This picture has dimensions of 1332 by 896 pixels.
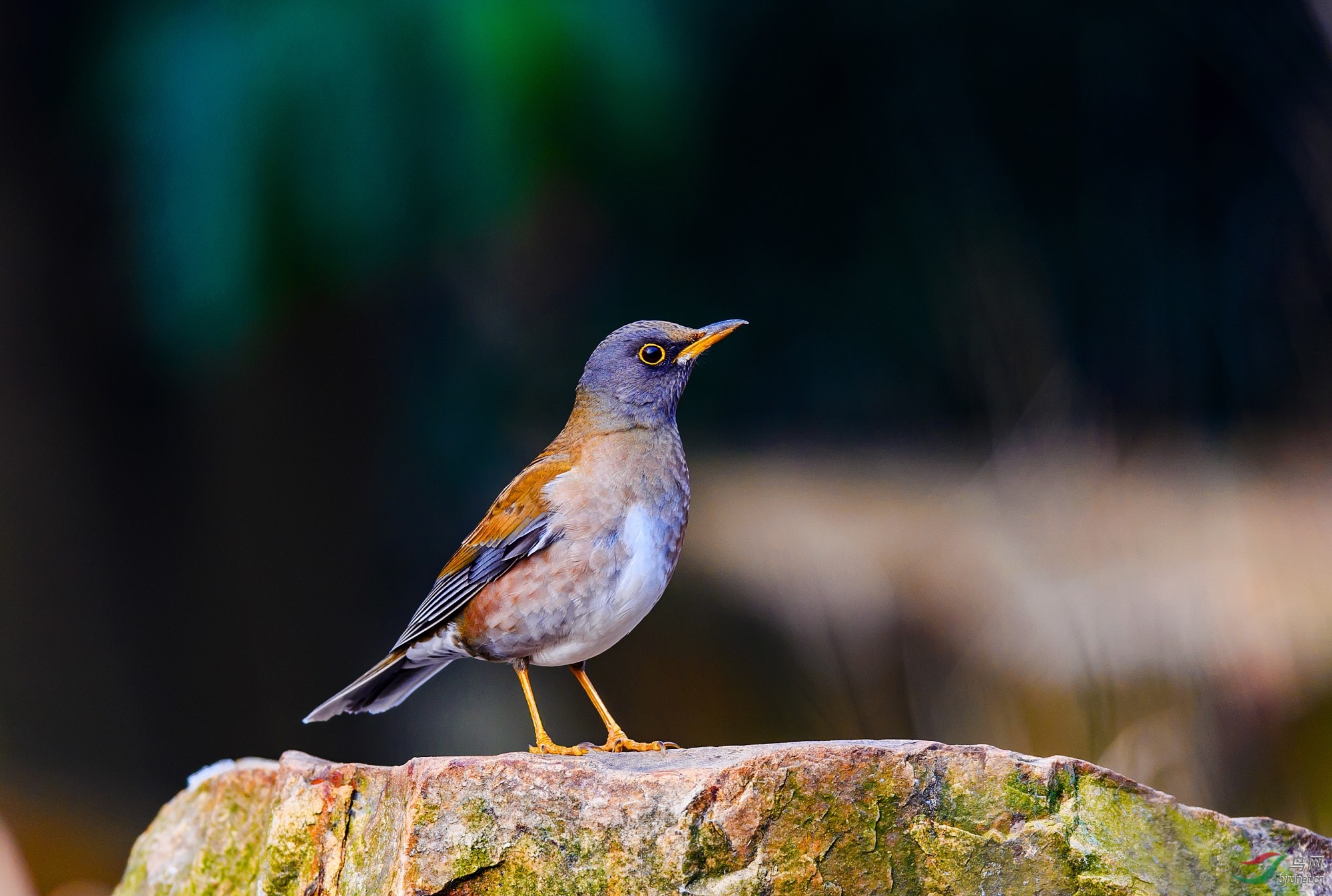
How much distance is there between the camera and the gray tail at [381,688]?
12.8 ft

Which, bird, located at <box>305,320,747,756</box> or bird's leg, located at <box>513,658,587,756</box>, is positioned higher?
bird, located at <box>305,320,747,756</box>

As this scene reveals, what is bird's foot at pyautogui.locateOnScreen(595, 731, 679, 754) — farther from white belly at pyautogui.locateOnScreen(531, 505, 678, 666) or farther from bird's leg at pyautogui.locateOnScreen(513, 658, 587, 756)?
white belly at pyautogui.locateOnScreen(531, 505, 678, 666)

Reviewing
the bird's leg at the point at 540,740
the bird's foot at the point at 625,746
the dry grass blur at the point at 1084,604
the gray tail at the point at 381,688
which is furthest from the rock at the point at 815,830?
the dry grass blur at the point at 1084,604

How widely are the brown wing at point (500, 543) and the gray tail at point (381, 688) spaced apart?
0.11m

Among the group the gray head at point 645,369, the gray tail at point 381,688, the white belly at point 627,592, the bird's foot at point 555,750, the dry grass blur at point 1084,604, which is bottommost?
the dry grass blur at point 1084,604

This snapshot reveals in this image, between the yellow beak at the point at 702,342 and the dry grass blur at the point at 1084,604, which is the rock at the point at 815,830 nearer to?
the yellow beak at the point at 702,342

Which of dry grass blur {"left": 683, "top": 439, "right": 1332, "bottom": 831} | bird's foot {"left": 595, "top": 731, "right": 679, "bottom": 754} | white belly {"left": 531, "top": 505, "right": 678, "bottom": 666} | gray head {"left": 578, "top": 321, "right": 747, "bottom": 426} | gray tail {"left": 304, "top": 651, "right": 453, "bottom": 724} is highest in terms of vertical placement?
gray head {"left": 578, "top": 321, "right": 747, "bottom": 426}

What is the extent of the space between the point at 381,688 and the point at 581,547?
995 millimetres

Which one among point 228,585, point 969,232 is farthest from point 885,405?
point 228,585

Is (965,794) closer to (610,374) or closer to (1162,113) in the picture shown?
(610,374)

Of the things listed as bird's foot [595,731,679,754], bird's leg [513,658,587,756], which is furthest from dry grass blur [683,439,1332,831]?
bird's leg [513,658,587,756]

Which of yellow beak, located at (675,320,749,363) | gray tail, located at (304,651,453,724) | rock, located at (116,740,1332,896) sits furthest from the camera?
gray tail, located at (304,651,453,724)

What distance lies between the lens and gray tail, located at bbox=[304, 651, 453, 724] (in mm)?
3902

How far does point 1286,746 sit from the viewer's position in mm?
6141
